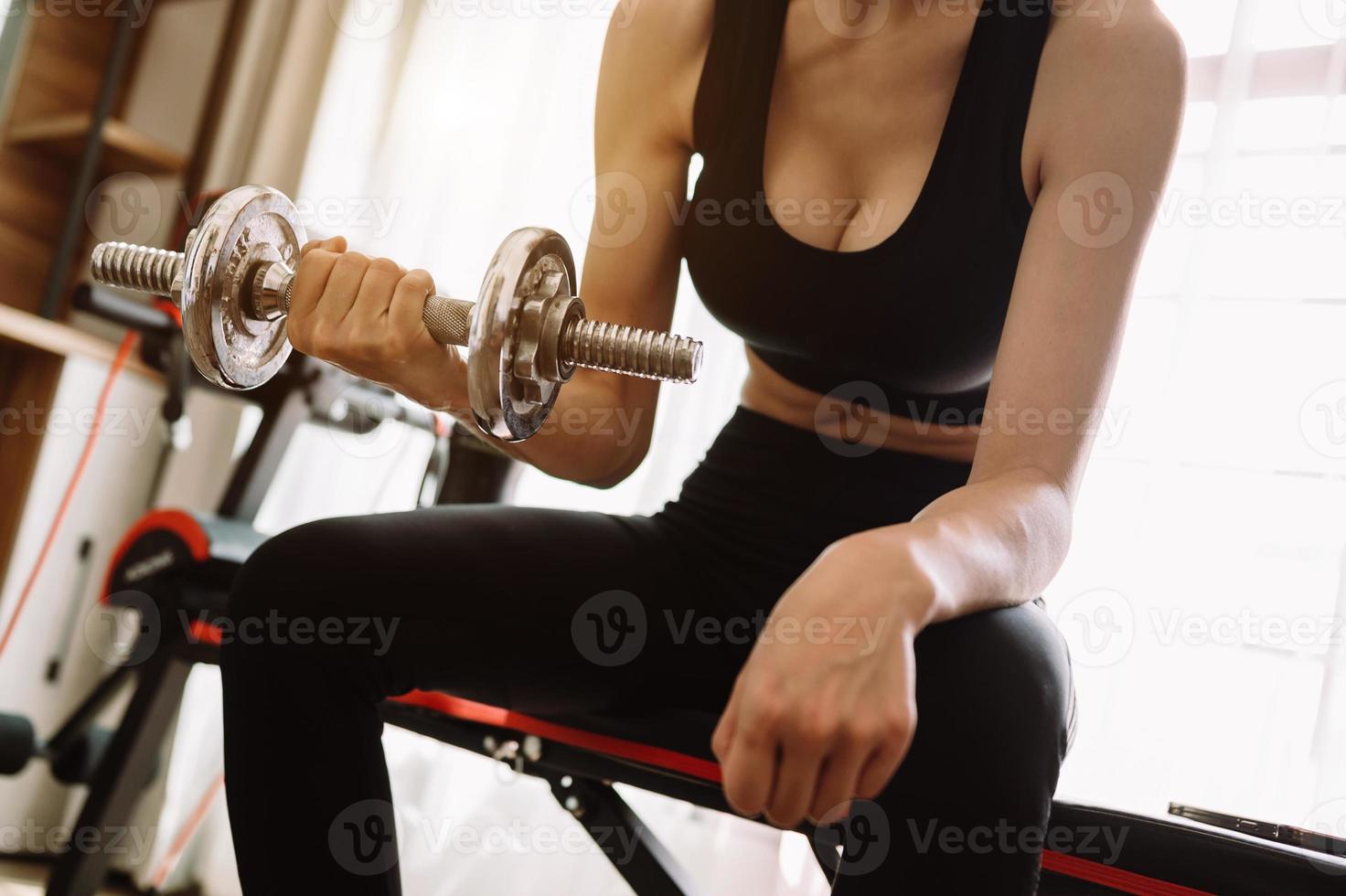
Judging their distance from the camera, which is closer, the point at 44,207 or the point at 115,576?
the point at 115,576

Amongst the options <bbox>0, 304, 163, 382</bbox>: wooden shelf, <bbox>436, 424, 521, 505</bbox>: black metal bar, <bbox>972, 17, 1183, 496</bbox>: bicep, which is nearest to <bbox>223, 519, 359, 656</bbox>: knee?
<bbox>972, 17, 1183, 496</bbox>: bicep

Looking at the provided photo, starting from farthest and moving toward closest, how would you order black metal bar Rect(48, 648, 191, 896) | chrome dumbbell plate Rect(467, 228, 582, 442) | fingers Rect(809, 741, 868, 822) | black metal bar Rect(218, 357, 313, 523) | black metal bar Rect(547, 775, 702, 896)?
black metal bar Rect(218, 357, 313, 523)
black metal bar Rect(48, 648, 191, 896)
black metal bar Rect(547, 775, 702, 896)
chrome dumbbell plate Rect(467, 228, 582, 442)
fingers Rect(809, 741, 868, 822)

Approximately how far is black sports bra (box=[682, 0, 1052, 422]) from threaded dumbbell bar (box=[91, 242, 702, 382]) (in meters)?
0.17

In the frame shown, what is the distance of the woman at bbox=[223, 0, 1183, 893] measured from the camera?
47cm

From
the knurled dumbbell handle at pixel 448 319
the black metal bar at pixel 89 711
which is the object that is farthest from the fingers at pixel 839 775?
the black metal bar at pixel 89 711

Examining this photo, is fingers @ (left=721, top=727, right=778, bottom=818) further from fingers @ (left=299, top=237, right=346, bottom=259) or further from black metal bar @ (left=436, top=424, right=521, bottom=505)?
black metal bar @ (left=436, top=424, right=521, bottom=505)

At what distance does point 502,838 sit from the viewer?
1697 mm

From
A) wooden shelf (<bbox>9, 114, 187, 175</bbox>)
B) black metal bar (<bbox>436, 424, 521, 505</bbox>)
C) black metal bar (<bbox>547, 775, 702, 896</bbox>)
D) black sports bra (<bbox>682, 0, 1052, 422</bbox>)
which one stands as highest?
wooden shelf (<bbox>9, 114, 187, 175</bbox>)

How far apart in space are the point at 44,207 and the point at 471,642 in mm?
2388

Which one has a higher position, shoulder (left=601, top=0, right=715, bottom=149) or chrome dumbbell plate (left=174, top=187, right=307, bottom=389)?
shoulder (left=601, top=0, right=715, bottom=149)

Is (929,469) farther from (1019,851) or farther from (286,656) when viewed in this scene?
(286,656)

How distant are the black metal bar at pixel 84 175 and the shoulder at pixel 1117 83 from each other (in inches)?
85.1

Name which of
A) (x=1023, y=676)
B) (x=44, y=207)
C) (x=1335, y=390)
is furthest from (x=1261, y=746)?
(x=44, y=207)

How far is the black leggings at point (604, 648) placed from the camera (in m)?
0.49
